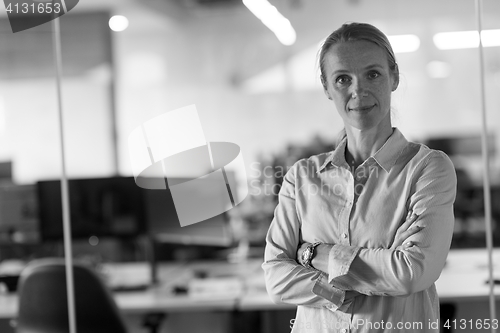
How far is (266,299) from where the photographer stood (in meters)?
2.32

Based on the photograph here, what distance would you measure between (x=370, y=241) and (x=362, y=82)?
17.0 inches

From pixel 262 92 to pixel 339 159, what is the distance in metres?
2.79

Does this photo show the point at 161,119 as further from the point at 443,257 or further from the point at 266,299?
the point at 443,257

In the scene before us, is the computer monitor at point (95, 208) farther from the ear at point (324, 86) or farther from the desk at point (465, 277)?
the ear at point (324, 86)

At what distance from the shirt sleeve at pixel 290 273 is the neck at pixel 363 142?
21 centimetres

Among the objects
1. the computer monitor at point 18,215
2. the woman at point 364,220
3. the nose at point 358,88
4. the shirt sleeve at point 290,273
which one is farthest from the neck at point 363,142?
the computer monitor at point 18,215

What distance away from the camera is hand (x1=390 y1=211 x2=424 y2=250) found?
1.43 meters

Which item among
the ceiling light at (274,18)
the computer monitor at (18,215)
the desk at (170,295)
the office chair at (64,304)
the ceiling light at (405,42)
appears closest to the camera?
the ceiling light at (405,42)

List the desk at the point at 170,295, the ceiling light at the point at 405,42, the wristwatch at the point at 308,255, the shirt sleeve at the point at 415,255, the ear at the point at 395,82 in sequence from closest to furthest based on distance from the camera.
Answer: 1. the shirt sleeve at the point at 415,255
2. the wristwatch at the point at 308,255
3. the ear at the point at 395,82
4. the ceiling light at the point at 405,42
5. the desk at the point at 170,295

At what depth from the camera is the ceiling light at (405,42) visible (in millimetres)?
1832

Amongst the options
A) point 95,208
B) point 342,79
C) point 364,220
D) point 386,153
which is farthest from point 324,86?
point 95,208

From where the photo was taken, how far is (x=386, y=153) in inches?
62.1

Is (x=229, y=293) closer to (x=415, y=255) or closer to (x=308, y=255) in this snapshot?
(x=308, y=255)

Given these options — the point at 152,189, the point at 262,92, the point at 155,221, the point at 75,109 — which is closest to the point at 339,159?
the point at 152,189
